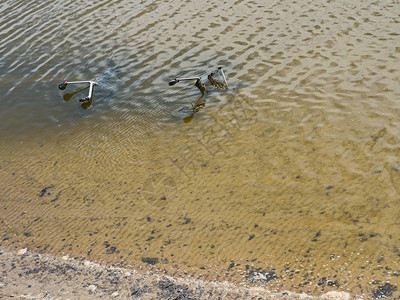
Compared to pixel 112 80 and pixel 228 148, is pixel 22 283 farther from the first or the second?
pixel 112 80

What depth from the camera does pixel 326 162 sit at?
23.8 feet

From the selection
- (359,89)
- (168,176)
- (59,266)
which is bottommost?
(359,89)

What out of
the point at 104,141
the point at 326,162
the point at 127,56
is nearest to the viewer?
the point at 326,162

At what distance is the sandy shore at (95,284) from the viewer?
516cm

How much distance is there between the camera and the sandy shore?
5.16 metres

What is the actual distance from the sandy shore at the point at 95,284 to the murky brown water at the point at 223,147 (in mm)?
210

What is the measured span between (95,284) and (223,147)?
3553 millimetres

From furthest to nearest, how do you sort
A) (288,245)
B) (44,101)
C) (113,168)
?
(44,101) → (113,168) → (288,245)

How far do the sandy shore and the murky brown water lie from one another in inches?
8.3

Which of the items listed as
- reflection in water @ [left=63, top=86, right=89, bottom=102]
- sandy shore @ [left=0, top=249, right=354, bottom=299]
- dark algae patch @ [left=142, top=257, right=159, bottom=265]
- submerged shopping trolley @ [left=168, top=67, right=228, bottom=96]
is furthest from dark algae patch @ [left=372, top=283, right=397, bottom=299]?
reflection in water @ [left=63, top=86, right=89, bottom=102]

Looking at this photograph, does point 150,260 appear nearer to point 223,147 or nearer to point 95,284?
point 95,284

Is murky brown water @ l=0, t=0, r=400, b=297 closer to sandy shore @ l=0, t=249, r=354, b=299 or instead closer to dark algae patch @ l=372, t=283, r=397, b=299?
dark algae patch @ l=372, t=283, r=397, b=299

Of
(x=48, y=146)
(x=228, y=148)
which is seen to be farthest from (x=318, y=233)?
(x=48, y=146)

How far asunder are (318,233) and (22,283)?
4.06 m
